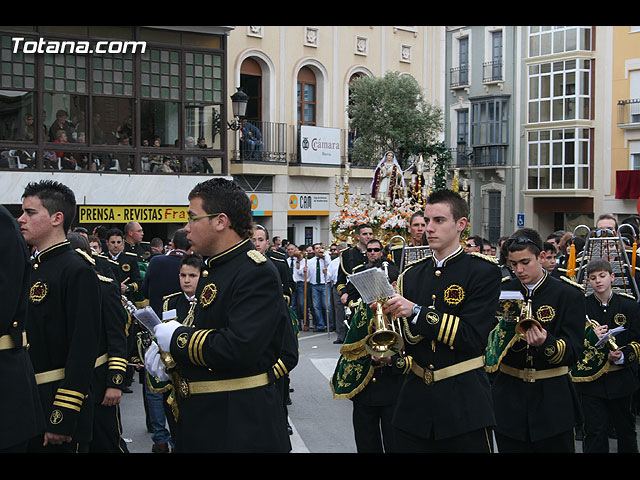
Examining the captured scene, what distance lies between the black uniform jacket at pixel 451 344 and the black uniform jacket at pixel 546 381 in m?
0.95

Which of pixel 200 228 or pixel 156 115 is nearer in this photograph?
pixel 200 228

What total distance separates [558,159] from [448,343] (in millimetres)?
36045

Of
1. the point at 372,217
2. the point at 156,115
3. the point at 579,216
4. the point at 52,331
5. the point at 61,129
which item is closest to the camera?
the point at 52,331

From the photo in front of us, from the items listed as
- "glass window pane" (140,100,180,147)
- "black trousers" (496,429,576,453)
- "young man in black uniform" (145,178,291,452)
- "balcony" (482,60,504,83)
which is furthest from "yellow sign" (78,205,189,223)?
"balcony" (482,60,504,83)

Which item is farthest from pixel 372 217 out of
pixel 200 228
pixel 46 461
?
pixel 46 461

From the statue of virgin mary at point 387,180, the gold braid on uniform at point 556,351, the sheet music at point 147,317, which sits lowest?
the gold braid on uniform at point 556,351

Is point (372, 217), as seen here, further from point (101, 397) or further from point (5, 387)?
point (5, 387)

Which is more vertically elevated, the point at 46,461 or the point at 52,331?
the point at 52,331

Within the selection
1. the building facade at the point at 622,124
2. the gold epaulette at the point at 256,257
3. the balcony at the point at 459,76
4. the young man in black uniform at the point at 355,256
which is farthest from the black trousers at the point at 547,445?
the balcony at the point at 459,76

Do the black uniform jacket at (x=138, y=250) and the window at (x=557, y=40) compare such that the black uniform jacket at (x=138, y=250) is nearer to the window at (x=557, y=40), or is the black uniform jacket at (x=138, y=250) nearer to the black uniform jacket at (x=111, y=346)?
the black uniform jacket at (x=111, y=346)

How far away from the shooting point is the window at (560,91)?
3809 cm

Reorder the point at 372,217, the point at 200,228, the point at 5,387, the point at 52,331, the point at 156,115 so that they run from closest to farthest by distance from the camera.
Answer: the point at 5,387 → the point at 200,228 → the point at 52,331 → the point at 372,217 → the point at 156,115

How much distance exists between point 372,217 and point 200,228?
10178 mm

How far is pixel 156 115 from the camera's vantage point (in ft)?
81.0
